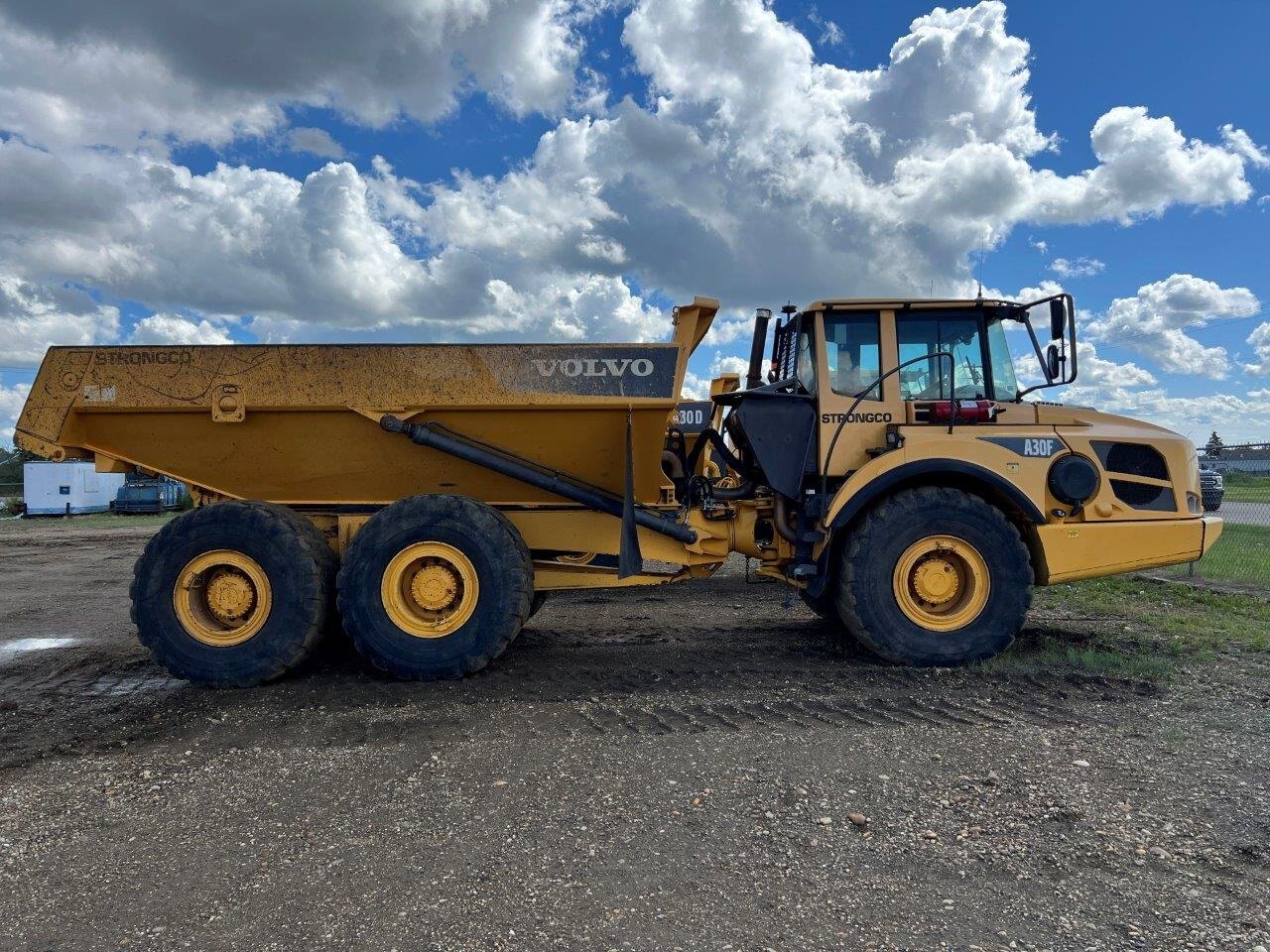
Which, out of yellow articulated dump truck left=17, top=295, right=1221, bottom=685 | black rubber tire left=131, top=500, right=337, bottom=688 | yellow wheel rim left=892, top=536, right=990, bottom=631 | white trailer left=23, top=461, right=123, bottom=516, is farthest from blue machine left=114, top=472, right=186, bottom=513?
yellow wheel rim left=892, top=536, right=990, bottom=631

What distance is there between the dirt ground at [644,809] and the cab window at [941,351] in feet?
6.63

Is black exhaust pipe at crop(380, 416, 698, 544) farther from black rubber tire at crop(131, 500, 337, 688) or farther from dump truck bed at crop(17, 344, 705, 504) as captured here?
Answer: black rubber tire at crop(131, 500, 337, 688)

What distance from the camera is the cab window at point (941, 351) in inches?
228

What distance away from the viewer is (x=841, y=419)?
5.76m

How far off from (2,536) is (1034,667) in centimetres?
2275

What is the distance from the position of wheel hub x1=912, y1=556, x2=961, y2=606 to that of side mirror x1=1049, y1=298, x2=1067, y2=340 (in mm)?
1750

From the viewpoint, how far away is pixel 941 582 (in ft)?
18.3

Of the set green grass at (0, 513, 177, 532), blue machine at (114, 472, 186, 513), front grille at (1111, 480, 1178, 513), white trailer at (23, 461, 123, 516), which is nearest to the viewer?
front grille at (1111, 480, 1178, 513)

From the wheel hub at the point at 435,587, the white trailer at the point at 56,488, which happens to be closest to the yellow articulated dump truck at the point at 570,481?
the wheel hub at the point at 435,587

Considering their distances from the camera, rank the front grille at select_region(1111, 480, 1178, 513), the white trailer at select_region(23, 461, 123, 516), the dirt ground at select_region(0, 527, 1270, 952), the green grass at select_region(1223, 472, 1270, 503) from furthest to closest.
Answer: the white trailer at select_region(23, 461, 123, 516)
the green grass at select_region(1223, 472, 1270, 503)
the front grille at select_region(1111, 480, 1178, 513)
the dirt ground at select_region(0, 527, 1270, 952)

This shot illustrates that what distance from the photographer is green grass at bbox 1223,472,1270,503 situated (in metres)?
19.2

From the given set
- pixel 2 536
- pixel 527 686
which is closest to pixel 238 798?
pixel 527 686

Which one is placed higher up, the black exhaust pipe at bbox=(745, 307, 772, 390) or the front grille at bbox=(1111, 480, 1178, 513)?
the black exhaust pipe at bbox=(745, 307, 772, 390)

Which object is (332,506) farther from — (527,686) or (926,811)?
(926,811)
